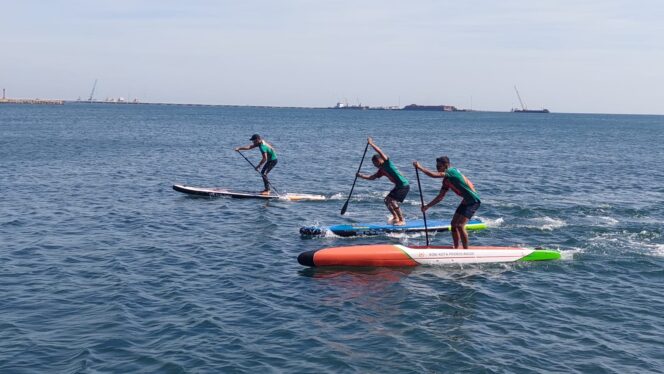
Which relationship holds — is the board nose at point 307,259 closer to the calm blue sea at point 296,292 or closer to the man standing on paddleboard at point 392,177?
the calm blue sea at point 296,292

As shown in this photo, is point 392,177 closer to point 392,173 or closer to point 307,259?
point 392,173

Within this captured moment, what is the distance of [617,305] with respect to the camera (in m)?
14.1

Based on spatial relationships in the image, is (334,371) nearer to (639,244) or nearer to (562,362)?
(562,362)

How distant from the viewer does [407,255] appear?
1681 cm

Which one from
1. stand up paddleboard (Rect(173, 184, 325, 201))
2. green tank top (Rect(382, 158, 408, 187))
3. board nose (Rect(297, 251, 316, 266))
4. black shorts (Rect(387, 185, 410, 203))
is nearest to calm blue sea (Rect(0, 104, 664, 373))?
board nose (Rect(297, 251, 316, 266))

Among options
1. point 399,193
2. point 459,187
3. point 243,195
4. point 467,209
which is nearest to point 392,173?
point 399,193

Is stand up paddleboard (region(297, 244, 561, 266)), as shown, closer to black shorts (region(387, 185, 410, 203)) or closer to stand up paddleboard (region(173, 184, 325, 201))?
black shorts (region(387, 185, 410, 203))

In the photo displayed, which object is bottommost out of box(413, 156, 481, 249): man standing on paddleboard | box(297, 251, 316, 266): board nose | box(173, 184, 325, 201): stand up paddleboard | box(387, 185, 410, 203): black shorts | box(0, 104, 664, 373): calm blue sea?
box(0, 104, 664, 373): calm blue sea

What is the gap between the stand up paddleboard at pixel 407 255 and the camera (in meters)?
16.5

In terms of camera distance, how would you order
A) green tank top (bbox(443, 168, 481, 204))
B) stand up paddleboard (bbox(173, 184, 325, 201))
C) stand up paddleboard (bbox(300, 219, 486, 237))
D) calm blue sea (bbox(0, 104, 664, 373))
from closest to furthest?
calm blue sea (bbox(0, 104, 664, 373)), green tank top (bbox(443, 168, 481, 204)), stand up paddleboard (bbox(300, 219, 486, 237)), stand up paddleboard (bbox(173, 184, 325, 201))

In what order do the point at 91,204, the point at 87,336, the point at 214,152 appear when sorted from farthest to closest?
the point at 214,152 < the point at 91,204 < the point at 87,336

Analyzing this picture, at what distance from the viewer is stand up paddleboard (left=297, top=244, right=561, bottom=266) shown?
1650cm

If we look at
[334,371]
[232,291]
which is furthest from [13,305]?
[334,371]

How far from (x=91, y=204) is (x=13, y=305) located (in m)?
12.6
